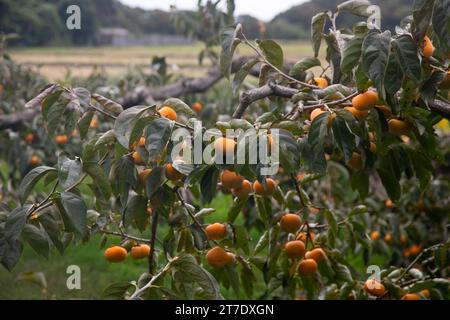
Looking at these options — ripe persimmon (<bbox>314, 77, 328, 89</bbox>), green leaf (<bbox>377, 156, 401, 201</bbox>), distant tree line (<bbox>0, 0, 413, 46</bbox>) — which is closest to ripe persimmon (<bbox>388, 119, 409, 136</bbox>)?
green leaf (<bbox>377, 156, 401, 201</bbox>)

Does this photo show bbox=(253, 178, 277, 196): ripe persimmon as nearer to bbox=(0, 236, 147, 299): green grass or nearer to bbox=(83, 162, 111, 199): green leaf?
bbox=(83, 162, 111, 199): green leaf

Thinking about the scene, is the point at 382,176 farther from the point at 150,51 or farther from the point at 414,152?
the point at 150,51

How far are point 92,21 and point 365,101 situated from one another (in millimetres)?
2332

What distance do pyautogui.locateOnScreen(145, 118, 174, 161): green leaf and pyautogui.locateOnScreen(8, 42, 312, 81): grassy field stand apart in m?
2.40

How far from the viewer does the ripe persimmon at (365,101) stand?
100 centimetres

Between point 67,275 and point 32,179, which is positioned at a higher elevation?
point 32,179

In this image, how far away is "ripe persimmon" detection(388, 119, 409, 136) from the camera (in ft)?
3.74

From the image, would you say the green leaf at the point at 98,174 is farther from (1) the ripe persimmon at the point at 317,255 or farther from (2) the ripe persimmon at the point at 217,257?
(1) the ripe persimmon at the point at 317,255

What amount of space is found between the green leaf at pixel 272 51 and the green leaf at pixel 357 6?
5.9 inches

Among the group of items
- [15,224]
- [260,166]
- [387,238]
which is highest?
[260,166]

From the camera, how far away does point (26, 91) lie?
3625 mm

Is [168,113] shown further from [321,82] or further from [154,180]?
[321,82]

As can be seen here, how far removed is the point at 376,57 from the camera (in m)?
0.89

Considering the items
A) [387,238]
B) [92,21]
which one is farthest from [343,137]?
[92,21]
